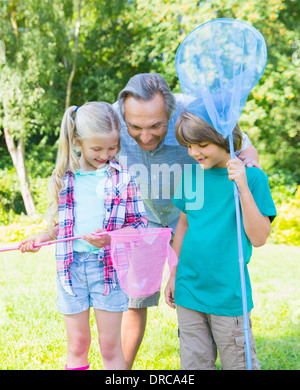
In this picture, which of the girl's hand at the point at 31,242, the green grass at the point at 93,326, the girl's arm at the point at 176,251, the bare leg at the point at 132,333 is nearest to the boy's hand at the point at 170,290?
the girl's arm at the point at 176,251

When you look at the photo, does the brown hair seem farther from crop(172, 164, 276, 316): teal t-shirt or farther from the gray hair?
the gray hair

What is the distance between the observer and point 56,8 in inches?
469

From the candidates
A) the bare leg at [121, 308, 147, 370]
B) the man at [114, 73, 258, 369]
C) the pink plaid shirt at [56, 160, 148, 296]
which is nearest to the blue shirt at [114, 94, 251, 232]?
the man at [114, 73, 258, 369]

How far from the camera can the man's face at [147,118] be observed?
2467 millimetres

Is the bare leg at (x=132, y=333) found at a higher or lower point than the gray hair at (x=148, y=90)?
lower

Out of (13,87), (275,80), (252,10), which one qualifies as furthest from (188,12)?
(13,87)

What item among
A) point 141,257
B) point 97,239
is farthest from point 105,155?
point 141,257

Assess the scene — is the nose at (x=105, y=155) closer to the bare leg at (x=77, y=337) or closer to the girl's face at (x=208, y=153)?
the girl's face at (x=208, y=153)

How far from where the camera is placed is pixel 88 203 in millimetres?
2352

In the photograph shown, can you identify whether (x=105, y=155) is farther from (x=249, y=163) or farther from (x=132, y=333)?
(x=132, y=333)

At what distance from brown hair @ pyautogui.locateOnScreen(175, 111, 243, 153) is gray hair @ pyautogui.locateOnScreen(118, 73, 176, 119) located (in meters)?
0.28

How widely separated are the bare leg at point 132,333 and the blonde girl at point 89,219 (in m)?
0.60
